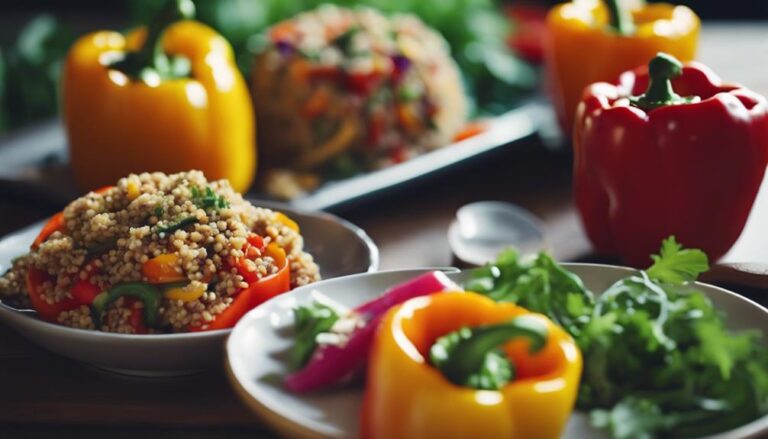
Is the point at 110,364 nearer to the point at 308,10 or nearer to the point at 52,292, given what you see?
the point at 52,292

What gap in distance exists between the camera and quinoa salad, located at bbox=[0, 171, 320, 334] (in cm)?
119

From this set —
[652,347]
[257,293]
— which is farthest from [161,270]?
[652,347]

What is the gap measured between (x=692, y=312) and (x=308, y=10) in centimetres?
178

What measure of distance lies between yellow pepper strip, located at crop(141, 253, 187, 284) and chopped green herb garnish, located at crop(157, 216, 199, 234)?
4 cm

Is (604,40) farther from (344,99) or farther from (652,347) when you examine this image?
(652,347)

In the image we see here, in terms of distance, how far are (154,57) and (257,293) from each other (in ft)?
2.51

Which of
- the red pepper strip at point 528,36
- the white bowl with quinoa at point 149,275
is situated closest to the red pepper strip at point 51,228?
the white bowl with quinoa at point 149,275

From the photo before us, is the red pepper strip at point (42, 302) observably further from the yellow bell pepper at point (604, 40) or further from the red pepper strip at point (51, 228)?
the yellow bell pepper at point (604, 40)

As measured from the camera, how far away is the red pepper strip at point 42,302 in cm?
122

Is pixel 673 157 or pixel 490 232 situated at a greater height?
pixel 673 157

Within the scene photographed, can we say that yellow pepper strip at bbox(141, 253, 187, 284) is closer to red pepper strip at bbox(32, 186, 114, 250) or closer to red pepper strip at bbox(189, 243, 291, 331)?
red pepper strip at bbox(189, 243, 291, 331)

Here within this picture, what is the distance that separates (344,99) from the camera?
2033mm

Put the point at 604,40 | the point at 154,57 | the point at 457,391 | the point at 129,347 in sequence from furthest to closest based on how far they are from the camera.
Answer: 1. the point at 604,40
2. the point at 154,57
3. the point at 129,347
4. the point at 457,391

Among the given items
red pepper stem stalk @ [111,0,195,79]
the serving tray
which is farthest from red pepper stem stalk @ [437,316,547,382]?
red pepper stem stalk @ [111,0,195,79]
